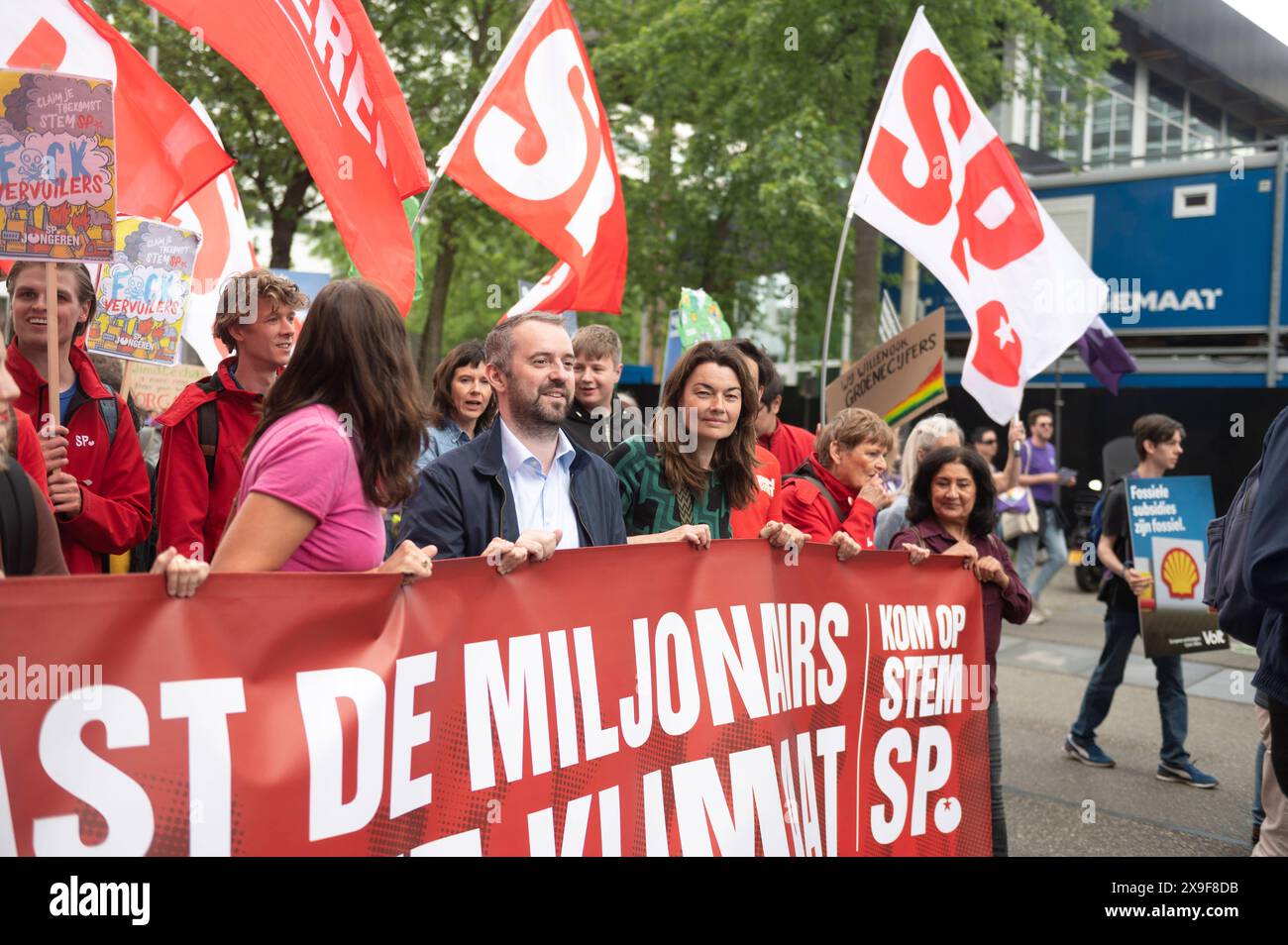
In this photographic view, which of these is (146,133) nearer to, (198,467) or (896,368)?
(198,467)

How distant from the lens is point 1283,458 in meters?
2.88

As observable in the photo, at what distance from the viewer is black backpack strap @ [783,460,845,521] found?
15.1ft

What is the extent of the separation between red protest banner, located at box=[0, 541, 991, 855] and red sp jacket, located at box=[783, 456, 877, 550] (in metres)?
0.41

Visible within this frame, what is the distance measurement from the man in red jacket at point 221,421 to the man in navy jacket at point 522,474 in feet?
2.19

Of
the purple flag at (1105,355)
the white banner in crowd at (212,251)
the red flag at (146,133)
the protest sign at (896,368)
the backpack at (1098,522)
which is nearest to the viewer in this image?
the red flag at (146,133)

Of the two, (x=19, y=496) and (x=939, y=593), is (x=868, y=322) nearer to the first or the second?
(x=939, y=593)

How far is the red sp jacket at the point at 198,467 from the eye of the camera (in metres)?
3.50

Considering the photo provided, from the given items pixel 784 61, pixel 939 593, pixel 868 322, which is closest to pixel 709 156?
pixel 784 61

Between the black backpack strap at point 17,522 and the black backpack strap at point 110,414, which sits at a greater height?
the black backpack strap at point 110,414

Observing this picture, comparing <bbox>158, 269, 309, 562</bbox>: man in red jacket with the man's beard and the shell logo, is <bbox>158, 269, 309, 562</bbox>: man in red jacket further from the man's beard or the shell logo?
the shell logo

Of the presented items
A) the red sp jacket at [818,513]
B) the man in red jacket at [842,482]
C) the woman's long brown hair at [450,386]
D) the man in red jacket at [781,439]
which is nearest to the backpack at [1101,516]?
the man in red jacket at [781,439]

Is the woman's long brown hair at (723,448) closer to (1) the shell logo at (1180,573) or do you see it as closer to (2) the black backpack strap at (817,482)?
(2) the black backpack strap at (817,482)

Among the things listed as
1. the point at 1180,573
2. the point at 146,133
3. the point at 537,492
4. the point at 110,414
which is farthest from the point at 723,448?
the point at 1180,573

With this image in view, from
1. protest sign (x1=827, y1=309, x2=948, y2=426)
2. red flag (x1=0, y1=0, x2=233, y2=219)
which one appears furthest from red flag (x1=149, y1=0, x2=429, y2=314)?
protest sign (x1=827, y1=309, x2=948, y2=426)
